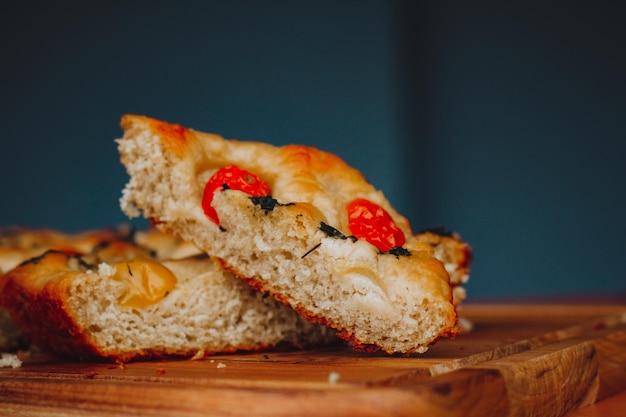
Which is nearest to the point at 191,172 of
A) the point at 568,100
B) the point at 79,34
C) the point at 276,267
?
the point at 276,267

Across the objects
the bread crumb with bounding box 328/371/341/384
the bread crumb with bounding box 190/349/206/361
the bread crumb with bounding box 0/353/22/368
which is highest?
the bread crumb with bounding box 328/371/341/384

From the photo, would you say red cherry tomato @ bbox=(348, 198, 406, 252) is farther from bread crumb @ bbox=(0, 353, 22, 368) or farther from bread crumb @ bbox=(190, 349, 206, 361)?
bread crumb @ bbox=(0, 353, 22, 368)

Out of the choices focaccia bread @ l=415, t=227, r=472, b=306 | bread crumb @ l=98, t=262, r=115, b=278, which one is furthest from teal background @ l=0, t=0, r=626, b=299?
bread crumb @ l=98, t=262, r=115, b=278

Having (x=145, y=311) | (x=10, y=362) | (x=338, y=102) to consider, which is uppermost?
(x=338, y=102)

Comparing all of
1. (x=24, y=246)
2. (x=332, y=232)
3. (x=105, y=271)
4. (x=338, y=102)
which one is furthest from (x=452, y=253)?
(x=338, y=102)

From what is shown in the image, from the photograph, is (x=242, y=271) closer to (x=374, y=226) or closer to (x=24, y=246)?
(x=374, y=226)

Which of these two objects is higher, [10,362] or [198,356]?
[198,356]

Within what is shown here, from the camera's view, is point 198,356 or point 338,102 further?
point 338,102

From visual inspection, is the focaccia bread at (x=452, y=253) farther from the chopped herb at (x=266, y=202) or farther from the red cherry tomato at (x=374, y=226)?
the chopped herb at (x=266, y=202)

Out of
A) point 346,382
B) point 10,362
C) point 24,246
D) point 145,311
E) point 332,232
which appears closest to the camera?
point 346,382
